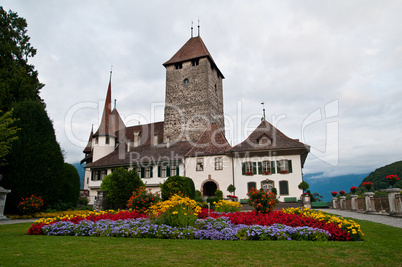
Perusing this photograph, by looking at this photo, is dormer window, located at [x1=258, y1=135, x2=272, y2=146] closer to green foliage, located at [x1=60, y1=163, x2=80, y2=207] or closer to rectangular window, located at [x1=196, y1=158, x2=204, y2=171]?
rectangular window, located at [x1=196, y1=158, x2=204, y2=171]

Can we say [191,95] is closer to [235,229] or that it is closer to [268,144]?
[268,144]

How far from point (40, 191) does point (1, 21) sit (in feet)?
48.6

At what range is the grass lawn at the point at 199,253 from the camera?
4.70 m

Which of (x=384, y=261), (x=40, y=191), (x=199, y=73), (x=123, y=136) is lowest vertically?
(x=384, y=261)

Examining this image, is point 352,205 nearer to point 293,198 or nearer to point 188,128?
point 293,198

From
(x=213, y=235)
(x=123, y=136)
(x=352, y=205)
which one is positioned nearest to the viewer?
(x=213, y=235)

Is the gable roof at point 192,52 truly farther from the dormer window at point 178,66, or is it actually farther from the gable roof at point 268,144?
the gable roof at point 268,144

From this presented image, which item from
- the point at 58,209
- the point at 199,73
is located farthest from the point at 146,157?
the point at 58,209

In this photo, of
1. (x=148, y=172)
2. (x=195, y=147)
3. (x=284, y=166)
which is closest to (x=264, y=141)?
(x=284, y=166)

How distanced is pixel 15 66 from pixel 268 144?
22985 millimetres

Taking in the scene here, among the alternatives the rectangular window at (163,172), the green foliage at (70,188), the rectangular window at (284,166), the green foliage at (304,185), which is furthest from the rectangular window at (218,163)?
the green foliage at (70,188)

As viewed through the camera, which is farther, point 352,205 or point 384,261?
point 352,205

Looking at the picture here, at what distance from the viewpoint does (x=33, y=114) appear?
17.3 metres

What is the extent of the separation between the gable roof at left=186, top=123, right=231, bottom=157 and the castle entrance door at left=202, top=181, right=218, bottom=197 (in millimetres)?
3377
